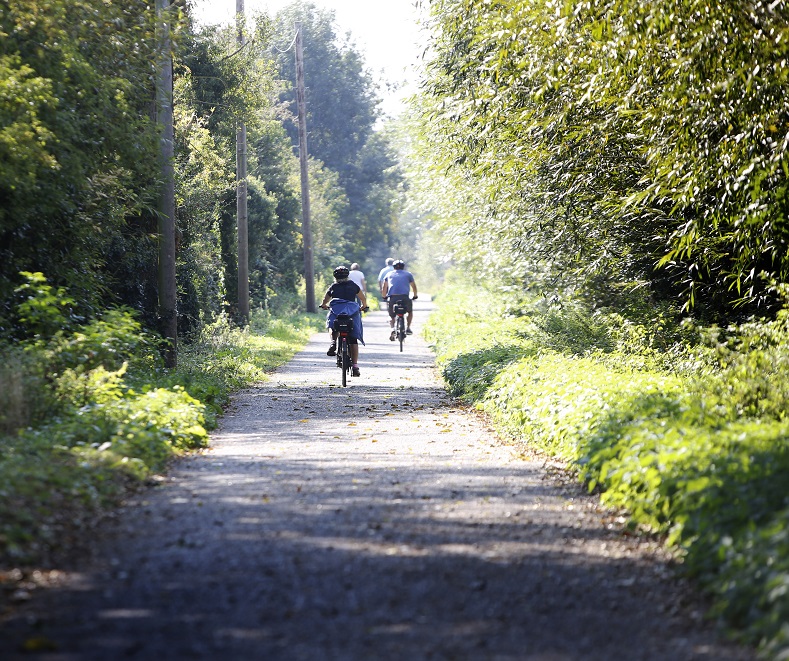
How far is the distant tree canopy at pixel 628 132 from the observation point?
10211 mm

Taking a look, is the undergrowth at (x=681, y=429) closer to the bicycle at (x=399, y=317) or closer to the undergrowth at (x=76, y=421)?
the undergrowth at (x=76, y=421)

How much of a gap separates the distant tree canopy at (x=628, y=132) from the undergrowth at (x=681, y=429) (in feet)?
3.61

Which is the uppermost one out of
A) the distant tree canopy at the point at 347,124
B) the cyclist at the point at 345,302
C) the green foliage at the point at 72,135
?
the distant tree canopy at the point at 347,124

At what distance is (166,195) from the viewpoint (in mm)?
16797

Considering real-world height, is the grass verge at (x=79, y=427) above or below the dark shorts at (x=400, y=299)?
below

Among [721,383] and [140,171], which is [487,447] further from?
[140,171]

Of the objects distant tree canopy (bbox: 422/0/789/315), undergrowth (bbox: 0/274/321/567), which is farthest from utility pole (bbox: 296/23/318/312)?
undergrowth (bbox: 0/274/321/567)


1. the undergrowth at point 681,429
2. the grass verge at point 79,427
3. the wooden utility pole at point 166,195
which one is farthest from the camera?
the wooden utility pole at point 166,195

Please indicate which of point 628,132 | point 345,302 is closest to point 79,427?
point 628,132

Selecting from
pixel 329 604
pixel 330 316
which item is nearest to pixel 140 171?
pixel 330 316

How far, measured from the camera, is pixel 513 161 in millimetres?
15242

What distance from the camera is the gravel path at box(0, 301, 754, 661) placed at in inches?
187

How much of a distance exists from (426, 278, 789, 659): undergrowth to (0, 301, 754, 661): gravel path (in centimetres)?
26

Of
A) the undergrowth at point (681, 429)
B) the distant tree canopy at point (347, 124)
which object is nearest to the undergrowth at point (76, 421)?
the undergrowth at point (681, 429)
